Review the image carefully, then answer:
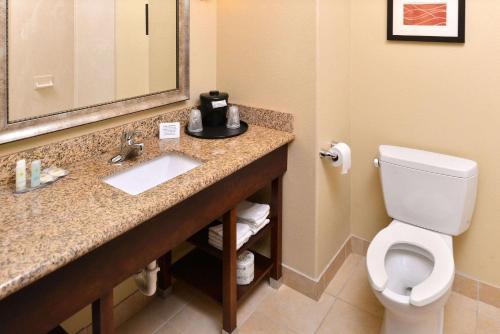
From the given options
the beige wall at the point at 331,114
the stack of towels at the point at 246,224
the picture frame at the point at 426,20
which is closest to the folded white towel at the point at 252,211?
the stack of towels at the point at 246,224

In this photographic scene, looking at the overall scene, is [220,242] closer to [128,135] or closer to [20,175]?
[128,135]

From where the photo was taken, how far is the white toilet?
5.28ft

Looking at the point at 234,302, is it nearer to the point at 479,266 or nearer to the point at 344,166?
the point at 344,166

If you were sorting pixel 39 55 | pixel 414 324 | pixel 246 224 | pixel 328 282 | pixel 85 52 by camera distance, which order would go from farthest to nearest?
pixel 328 282 < pixel 246 224 < pixel 414 324 < pixel 85 52 < pixel 39 55

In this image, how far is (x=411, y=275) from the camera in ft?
5.74

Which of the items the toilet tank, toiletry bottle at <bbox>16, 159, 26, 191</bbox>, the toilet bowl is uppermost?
toiletry bottle at <bbox>16, 159, 26, 191</bbox>

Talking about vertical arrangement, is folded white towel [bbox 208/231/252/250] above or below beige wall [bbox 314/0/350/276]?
below

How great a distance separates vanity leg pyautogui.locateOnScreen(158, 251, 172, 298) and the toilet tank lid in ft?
3.80

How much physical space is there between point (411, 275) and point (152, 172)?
1.23m

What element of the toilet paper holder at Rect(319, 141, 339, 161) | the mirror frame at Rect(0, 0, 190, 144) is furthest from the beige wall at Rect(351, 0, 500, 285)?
the mirror frame at Rect(0, 0, 190, 144)

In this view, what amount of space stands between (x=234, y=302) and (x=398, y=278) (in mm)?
745

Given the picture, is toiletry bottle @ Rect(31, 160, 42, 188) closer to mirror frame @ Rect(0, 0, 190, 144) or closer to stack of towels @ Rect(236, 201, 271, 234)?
mirror frame @ Rect(0, 0, 190, 144)

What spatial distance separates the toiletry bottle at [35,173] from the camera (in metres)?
1.25

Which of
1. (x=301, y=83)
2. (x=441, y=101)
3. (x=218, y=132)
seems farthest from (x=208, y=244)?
(x=441, y=101)
